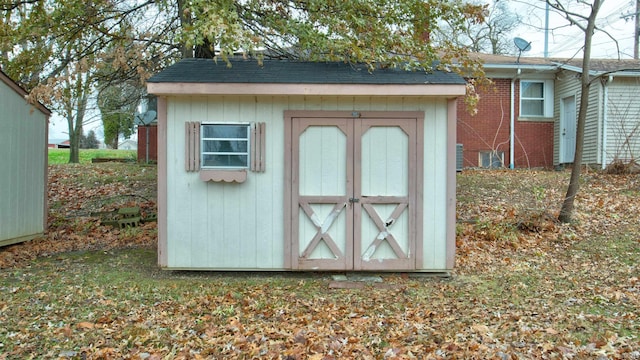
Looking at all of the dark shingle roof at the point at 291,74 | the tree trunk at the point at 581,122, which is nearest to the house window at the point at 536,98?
the tree trunk at the point at 581,122

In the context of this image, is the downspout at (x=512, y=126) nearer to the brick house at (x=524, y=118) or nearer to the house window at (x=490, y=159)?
the brick house at (x=524, y=118)

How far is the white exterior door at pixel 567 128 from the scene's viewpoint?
1414 cm

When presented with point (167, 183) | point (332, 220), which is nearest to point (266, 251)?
point (332, 220)

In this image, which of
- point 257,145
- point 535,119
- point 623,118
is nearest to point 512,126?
point 535,119

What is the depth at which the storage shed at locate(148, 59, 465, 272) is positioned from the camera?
6.08 metres

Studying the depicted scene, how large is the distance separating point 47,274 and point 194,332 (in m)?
3.09

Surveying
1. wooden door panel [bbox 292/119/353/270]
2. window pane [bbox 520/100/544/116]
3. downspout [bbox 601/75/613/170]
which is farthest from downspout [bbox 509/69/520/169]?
wooden door panel [bbox 292/119/353/270]

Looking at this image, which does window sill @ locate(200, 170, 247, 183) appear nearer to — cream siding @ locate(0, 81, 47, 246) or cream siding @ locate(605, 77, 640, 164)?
cream siding @ locate(0, 81, 47, 246)

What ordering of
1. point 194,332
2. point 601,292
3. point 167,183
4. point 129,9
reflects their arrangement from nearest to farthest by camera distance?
point 194,332 → point 601,292 → point 167,183 → point 129,9

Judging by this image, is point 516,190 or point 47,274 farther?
point 516,190

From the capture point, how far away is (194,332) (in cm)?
429

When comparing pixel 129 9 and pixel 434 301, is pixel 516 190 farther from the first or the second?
pixel 129 9

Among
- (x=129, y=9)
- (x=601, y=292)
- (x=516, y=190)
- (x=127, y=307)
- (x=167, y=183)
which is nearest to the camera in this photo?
(x=127, y=307)

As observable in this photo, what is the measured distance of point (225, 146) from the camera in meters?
6.07
